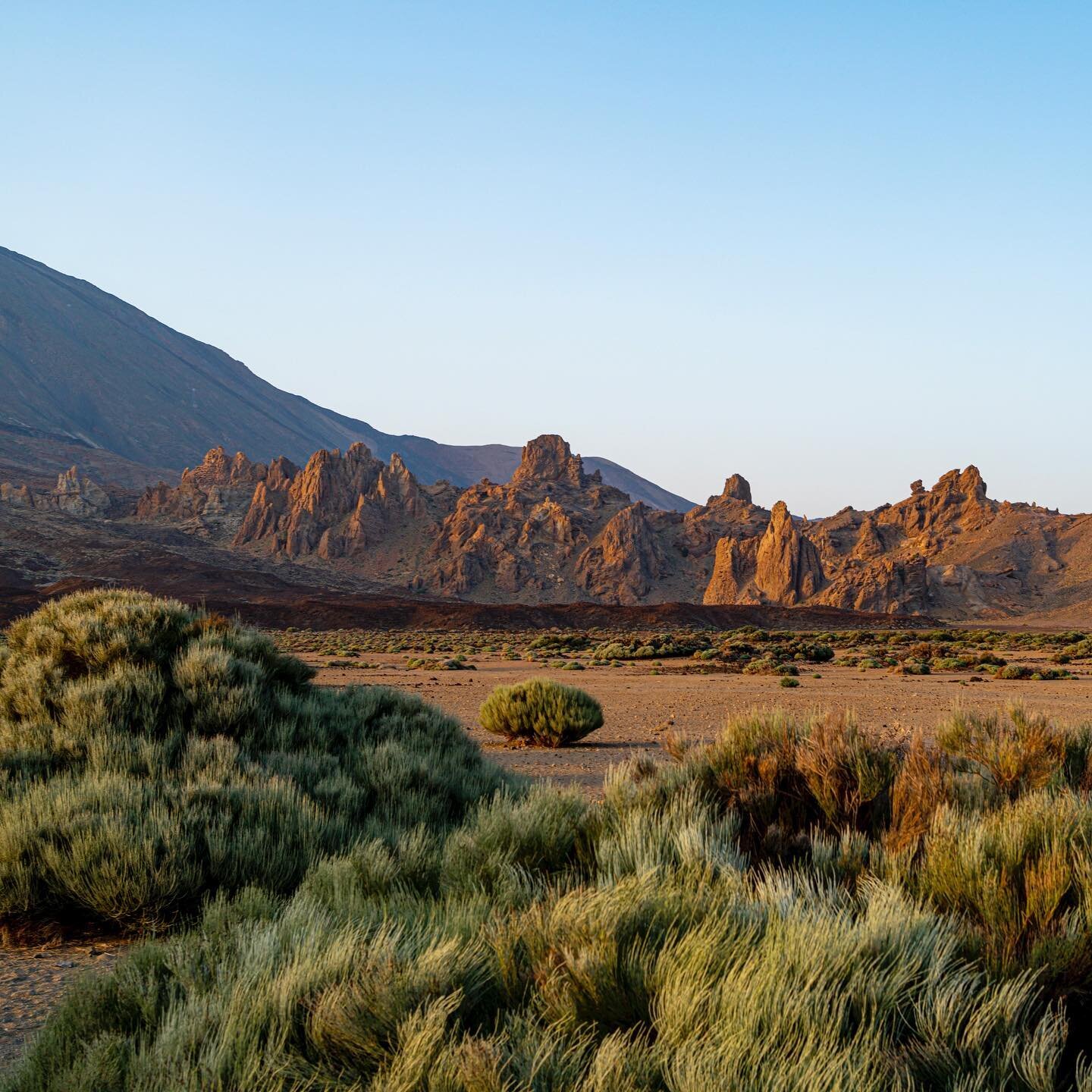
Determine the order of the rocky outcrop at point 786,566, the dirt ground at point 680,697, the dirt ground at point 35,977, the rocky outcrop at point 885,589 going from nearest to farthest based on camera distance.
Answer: the dirt ground at point 35,977, the dirt ground at point 680,697, the rocky outcrop at point 885,589, the rocky outcrop at point 786,566

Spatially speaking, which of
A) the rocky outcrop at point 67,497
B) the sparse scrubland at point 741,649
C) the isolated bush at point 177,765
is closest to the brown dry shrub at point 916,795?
the isolated bush at point 177,765

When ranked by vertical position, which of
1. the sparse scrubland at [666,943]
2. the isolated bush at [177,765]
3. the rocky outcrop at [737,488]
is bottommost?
the isolated bush at [177,765]

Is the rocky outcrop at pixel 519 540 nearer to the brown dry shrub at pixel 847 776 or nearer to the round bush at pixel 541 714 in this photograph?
the round bush at pixel 541 714

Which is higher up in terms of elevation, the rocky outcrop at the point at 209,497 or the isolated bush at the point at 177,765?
the rocky outcrop at the point at 209,497

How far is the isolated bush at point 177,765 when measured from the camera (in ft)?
20.0

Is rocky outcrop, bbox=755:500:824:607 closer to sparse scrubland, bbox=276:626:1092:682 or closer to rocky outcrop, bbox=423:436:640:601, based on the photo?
rocky outcrop, bbox=423:436:640:601

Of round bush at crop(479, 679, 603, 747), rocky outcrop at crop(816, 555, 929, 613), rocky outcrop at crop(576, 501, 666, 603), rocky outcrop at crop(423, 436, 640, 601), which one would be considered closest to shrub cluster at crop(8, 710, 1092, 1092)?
round bush at crop(479, 679, 603, 747)

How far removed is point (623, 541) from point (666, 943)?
4722 inches

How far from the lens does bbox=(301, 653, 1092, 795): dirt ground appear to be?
15.3 metres

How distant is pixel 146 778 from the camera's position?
7641 mm

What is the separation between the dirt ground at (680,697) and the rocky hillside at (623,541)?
227 feet

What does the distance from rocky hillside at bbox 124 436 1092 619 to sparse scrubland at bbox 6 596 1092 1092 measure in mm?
100302

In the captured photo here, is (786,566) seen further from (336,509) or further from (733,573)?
(336,509)

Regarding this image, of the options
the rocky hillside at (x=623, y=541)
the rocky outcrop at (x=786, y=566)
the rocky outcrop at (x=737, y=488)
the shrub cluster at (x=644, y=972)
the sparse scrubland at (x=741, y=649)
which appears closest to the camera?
the shrub cluster at (x=644, y=972)
